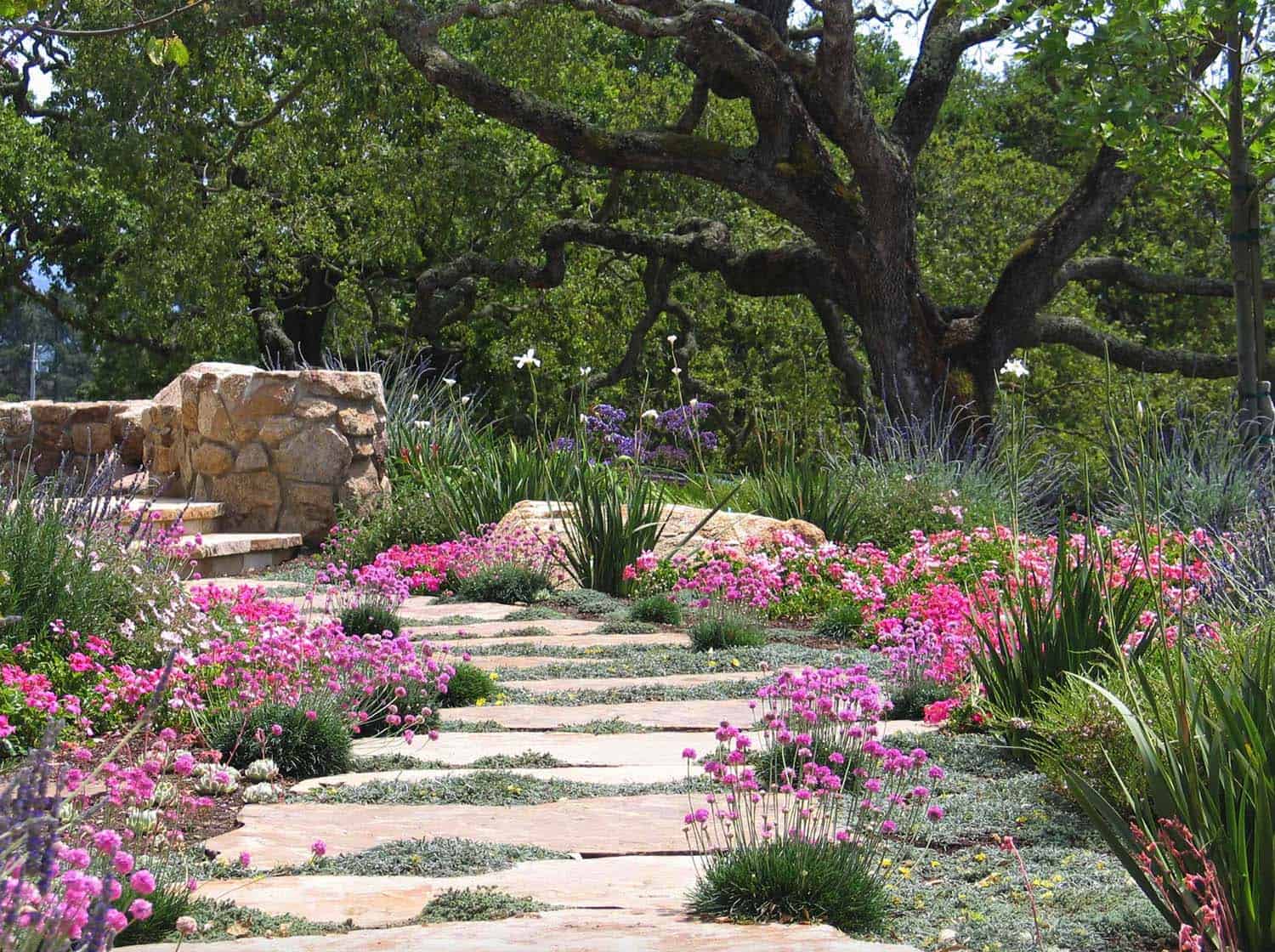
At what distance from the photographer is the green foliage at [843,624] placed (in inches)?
265

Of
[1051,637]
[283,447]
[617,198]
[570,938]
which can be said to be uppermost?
[617,198]

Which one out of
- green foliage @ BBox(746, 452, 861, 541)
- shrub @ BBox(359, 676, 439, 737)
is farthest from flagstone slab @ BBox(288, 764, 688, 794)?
green foliage @ BBox(746, 452, 861, 541)

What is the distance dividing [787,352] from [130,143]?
32.4ft

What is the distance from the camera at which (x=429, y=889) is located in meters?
2.74

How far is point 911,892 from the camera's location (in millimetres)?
2857

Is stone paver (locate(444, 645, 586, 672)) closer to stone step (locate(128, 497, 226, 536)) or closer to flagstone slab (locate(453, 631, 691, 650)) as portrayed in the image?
flagstone slab (locate(453, 631, 691, 650))

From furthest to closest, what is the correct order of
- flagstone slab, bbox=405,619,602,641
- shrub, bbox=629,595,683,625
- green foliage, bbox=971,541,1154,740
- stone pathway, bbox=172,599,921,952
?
shrub, bbox=629,595,683,625
flagstone slab, bbox=405,619,602,641
green foliage, bbox=971,541,1154,740
stone pathway, bbox=172,599,921,952

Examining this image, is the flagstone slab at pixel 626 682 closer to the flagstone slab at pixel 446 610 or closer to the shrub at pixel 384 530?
the flagstone slab at pixel 446 610

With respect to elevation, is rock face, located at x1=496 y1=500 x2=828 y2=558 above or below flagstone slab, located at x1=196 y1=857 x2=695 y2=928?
above

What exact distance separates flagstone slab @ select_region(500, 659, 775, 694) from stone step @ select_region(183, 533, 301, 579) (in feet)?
12.9

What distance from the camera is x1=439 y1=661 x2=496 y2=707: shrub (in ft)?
16.7

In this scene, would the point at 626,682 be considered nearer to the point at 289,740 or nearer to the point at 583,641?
the point at 583,641

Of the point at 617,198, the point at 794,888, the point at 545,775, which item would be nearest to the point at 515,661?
the point at 545,775

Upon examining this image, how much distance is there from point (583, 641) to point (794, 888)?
154 inches
